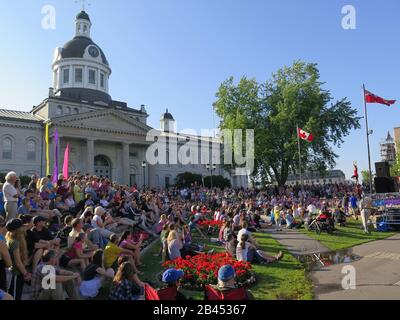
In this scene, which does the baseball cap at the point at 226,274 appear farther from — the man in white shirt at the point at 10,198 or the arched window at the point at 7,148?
the arched window at the point at 7,148

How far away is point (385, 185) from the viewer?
804 inches

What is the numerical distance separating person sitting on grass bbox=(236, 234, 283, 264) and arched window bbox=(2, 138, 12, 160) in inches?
1786

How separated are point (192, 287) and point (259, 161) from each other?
35.8 meters

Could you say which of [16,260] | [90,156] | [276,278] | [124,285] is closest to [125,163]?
[90,156]

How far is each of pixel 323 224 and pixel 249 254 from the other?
811 cm

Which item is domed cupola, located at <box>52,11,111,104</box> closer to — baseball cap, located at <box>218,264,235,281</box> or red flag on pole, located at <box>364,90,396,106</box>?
red flag on pole, located at <box>364,90,396,106</box>

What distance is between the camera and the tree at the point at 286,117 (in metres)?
42.0

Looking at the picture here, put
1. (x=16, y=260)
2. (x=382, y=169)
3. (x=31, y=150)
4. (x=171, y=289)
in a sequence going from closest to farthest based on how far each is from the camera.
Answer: (x=171, y=289) < (x=16, y=260) < (x=382, y=169) < (x=31, y=150)

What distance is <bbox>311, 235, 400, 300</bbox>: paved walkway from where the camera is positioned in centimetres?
828

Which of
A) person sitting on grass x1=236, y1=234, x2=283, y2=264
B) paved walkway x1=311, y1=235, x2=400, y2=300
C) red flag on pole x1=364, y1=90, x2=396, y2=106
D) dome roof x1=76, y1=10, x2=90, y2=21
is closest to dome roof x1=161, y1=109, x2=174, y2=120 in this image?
dome roof x1=76, y1=10, x2=90, y2=21

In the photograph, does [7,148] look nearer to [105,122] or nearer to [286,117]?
[105,122]

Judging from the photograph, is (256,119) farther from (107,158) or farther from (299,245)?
(299,245)
